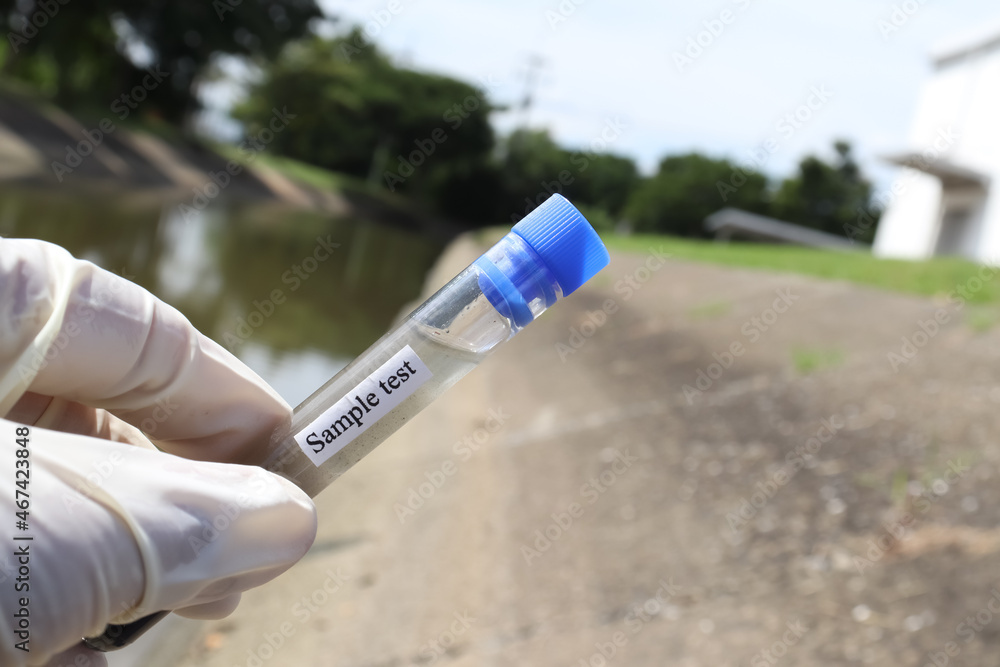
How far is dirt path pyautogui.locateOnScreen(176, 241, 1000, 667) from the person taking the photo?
9.80ft

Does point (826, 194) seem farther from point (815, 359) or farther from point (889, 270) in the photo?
point (815, 359)

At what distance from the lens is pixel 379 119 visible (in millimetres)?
41375

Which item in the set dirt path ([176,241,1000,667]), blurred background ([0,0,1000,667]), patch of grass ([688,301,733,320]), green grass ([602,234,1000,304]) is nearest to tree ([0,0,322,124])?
blurred background ([0,0,1000,667])

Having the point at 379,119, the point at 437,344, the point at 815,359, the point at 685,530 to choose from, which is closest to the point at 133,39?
the point at 379,119

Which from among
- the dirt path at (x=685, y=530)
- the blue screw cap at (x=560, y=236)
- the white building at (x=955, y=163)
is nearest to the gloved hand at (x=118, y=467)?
the blue screw cap at (x=560, y=236)

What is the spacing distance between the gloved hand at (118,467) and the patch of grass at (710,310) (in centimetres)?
789

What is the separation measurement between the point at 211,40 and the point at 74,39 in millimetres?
3884

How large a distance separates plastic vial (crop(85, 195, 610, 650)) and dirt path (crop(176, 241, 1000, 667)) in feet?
6.69

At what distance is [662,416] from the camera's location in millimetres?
5617

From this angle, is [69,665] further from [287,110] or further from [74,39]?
[287,110]

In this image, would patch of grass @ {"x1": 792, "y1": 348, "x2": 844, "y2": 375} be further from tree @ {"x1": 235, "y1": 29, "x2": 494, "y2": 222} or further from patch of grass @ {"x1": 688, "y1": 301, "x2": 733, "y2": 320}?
tree @ {"x1": 235, "y1": 29, "x2": 494, "y2": 222}

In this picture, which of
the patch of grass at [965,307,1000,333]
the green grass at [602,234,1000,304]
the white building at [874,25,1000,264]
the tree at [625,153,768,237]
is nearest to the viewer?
the patch of grass at [965,307,1000,333]

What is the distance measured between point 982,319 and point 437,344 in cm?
577

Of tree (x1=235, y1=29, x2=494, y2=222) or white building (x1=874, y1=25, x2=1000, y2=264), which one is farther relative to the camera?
tree (x1=235, y1=29, x2=494, y2=222)
